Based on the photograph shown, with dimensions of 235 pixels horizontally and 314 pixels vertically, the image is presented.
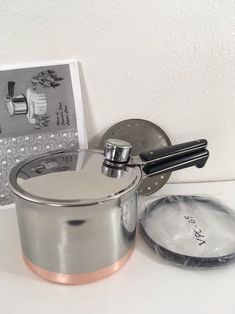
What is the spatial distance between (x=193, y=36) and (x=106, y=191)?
32cm

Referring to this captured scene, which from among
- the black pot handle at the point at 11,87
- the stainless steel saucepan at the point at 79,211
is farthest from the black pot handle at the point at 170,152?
the black pot handle at the point at 11,87

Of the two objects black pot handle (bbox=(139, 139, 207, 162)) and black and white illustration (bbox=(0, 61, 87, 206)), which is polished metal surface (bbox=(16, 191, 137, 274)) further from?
black and white illustration (bbox=(0, 61, 87, 206))

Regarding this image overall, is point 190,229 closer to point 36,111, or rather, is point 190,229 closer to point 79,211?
point 79,211

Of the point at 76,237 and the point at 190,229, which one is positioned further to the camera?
the point at 190,229

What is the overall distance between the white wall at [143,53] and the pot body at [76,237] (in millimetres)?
226

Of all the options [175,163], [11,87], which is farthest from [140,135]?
[11,87]

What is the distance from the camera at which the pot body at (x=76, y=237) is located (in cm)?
39

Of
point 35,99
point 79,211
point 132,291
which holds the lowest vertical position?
point 132,291

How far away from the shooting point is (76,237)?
0.40 meters

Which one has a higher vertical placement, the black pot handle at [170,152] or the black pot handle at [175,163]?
the black pot handle at [170,152]

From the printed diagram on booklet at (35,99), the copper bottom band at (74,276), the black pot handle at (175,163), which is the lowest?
the copper bottom band at (74,276)

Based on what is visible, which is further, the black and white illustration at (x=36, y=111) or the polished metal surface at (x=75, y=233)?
the black and white illustration at (x=36, y=111)

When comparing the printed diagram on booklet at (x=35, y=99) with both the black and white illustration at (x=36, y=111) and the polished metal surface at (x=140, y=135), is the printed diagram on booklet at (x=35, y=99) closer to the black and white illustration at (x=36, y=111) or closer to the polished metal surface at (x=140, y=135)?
the black and white illustration at (x=36, y=111)

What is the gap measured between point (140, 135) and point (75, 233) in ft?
0.87
